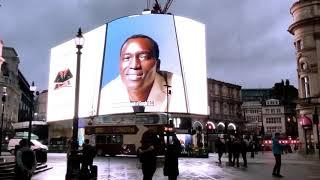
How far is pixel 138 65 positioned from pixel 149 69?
1.88 meters

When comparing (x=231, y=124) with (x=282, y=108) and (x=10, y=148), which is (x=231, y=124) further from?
(x=10, y=148)

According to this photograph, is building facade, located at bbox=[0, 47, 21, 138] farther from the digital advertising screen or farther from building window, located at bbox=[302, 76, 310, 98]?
building window, located at bbox=[302, 76, 310, 98]

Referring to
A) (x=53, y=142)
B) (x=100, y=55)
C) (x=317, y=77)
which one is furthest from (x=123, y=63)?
(x=317, y=77)

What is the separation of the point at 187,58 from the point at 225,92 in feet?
118

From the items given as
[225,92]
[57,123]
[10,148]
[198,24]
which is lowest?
[10,148]

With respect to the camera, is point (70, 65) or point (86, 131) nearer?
point (86, 131)

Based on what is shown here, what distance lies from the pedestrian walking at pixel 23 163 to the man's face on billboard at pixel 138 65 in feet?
179

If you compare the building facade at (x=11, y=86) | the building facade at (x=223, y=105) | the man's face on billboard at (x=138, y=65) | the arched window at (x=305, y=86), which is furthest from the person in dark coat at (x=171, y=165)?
the building facade at (x=11, y=86)

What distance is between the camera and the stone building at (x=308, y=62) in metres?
56.7

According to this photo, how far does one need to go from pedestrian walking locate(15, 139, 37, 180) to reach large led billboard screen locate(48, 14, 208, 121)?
52.8 m

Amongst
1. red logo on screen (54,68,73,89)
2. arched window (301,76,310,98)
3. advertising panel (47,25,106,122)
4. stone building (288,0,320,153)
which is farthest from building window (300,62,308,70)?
red logo on screen (54,68,73,89)

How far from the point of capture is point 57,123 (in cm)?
8500

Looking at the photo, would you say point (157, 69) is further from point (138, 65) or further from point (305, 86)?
point (305, 86)

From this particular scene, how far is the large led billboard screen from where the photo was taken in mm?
69750
